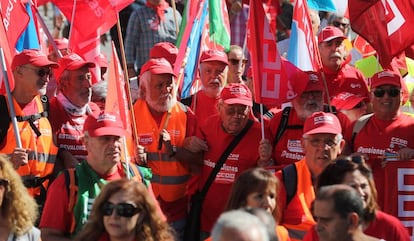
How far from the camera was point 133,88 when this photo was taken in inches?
478

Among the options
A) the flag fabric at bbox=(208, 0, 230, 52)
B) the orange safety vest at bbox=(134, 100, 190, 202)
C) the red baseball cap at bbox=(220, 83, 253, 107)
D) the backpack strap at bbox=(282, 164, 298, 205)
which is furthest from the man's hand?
the flag fabric at bbox=(208, 0, 230, 52)

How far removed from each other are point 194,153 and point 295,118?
0.86 m

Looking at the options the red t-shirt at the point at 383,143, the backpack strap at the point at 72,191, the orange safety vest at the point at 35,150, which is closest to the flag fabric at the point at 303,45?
the red t-shirt at the point at 383,143

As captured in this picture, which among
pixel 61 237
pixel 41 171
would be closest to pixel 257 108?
pixel 41 171

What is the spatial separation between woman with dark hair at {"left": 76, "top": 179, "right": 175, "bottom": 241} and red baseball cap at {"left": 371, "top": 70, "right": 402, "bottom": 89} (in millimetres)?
2891

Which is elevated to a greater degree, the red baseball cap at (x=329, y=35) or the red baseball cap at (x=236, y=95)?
the red baseball cap at (x=329, y=35)

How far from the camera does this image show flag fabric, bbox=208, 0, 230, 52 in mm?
12039

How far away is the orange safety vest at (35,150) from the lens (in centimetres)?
942

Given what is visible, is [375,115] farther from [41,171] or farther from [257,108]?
[41,171]

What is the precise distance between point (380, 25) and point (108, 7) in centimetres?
239

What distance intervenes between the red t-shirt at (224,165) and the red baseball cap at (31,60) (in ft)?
4.64

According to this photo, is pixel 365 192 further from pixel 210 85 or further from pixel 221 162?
pixel 210 85

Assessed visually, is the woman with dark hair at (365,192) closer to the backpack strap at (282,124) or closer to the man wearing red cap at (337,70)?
the backpack strap at (282,124)

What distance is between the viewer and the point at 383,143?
964 centimetres
